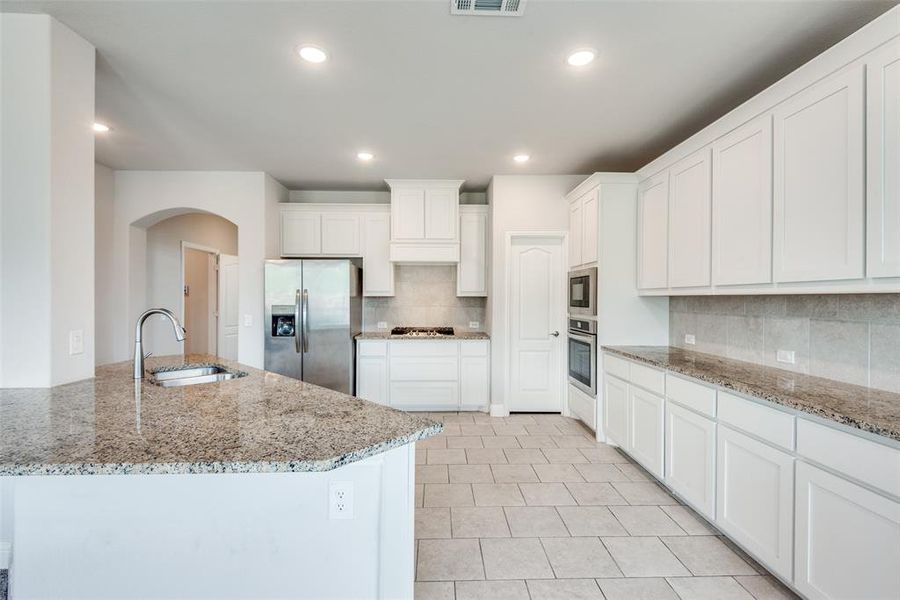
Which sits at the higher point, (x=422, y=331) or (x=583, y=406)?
(x=422, y=331)

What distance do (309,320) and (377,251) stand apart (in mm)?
1146

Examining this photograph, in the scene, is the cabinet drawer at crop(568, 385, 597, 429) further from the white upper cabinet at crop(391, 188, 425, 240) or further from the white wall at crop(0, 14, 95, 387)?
the white wall at crop(0, 14, 95, 387)

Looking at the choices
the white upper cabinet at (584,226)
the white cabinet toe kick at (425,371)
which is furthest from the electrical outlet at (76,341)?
the white upper cabinet at (584,226)

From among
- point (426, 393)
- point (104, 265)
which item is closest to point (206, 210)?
point (104, 265)

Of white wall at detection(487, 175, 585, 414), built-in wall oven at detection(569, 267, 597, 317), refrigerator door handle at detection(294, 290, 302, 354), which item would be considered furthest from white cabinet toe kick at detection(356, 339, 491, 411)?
built-in wall oven at detection(569, 267, 597, 317)

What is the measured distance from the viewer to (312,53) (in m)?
2.12

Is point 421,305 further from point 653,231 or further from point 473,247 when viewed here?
point 653,231

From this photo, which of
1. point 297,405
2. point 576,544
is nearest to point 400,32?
point 297,405

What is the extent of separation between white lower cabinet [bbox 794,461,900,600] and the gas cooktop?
11.2 feet

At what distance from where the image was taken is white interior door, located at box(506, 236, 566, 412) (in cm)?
424

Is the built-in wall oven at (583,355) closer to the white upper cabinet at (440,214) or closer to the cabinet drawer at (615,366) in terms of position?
the cabinet drawer at (615,366)

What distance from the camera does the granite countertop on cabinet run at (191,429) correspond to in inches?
41.0

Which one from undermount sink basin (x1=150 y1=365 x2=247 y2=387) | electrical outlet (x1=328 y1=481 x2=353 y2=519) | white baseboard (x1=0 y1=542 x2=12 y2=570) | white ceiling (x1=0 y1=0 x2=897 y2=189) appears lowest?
white baseboard (x1=0 y1=542 x2=12 y2=570)

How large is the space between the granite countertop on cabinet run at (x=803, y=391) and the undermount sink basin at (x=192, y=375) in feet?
8.55
